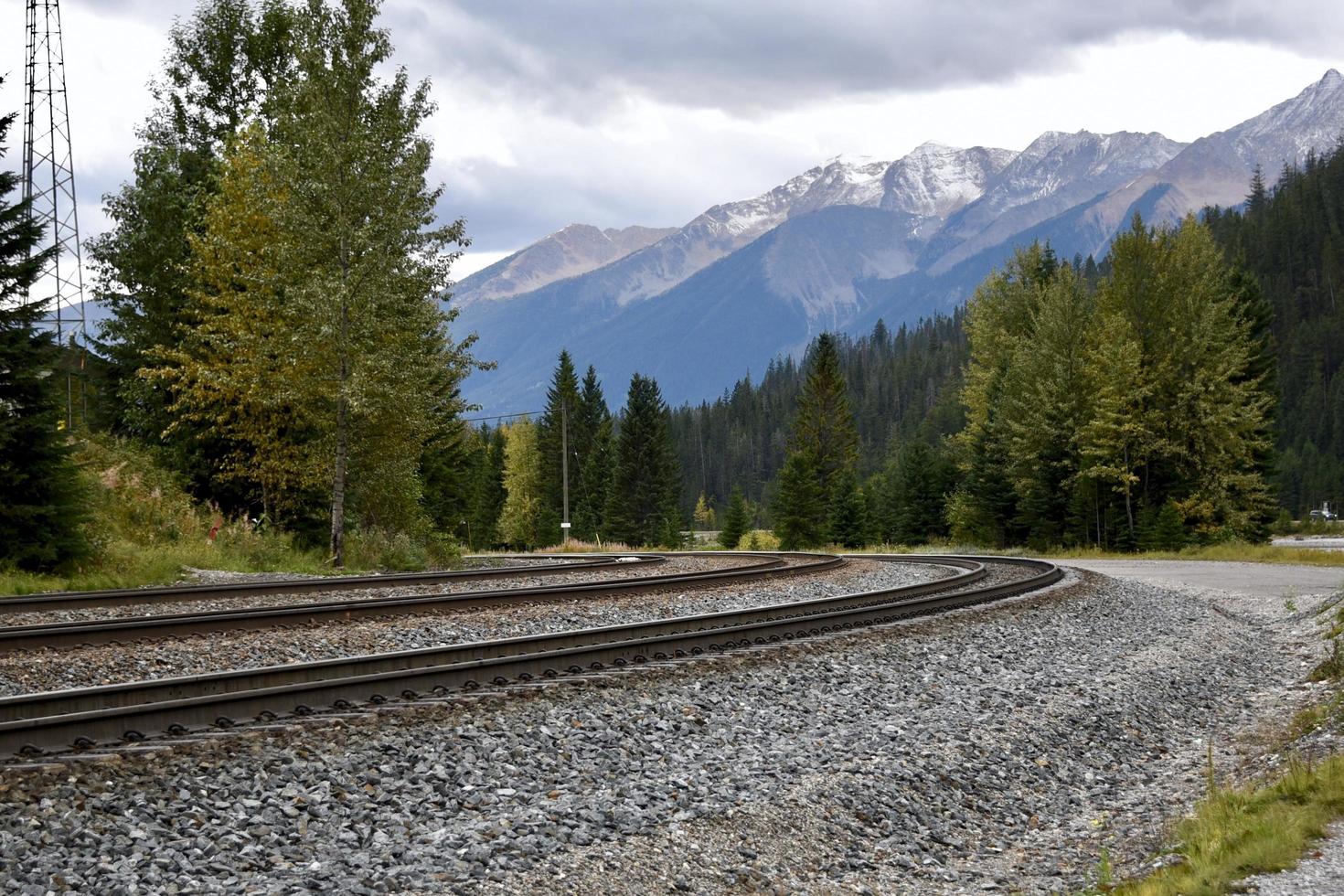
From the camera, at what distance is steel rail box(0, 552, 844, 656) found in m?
10.8

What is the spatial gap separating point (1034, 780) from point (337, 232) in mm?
21214

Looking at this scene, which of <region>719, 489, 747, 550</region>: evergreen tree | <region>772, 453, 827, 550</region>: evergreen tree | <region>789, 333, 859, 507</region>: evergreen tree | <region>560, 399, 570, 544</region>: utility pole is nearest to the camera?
<region>560, 399, 570, 544</region>: utility pole

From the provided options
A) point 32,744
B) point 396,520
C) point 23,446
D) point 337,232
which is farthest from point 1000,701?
point 396,520

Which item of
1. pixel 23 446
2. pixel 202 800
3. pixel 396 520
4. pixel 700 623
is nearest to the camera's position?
pixel 202 800

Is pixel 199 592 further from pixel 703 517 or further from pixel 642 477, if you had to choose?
pixel 703 517

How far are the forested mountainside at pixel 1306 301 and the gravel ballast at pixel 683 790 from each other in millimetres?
119064

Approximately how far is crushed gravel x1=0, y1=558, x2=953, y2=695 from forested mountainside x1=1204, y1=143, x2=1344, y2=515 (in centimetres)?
11467

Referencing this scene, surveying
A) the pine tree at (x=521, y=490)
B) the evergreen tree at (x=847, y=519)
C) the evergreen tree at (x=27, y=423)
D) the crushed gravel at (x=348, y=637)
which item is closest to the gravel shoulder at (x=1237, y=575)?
the crushed gravel at (x=348, y=637)

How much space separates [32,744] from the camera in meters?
6.34

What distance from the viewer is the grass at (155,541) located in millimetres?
19078

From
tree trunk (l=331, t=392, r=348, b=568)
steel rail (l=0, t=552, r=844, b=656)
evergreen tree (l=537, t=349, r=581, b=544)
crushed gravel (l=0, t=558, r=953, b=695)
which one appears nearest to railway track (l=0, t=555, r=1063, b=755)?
crushed gravel (l=0, t=558, r=953, b=695)

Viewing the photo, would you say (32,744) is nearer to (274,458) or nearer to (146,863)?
(146,863)

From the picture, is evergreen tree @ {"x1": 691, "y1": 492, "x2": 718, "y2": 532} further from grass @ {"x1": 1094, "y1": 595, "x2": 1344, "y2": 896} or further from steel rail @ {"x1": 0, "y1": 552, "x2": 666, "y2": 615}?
grass @ {"x1": 1094, "y1": 595, "x2": 1344, "y2": 896}

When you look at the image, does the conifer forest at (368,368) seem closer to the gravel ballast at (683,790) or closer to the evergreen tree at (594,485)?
the gravel ballast at (683,790)
